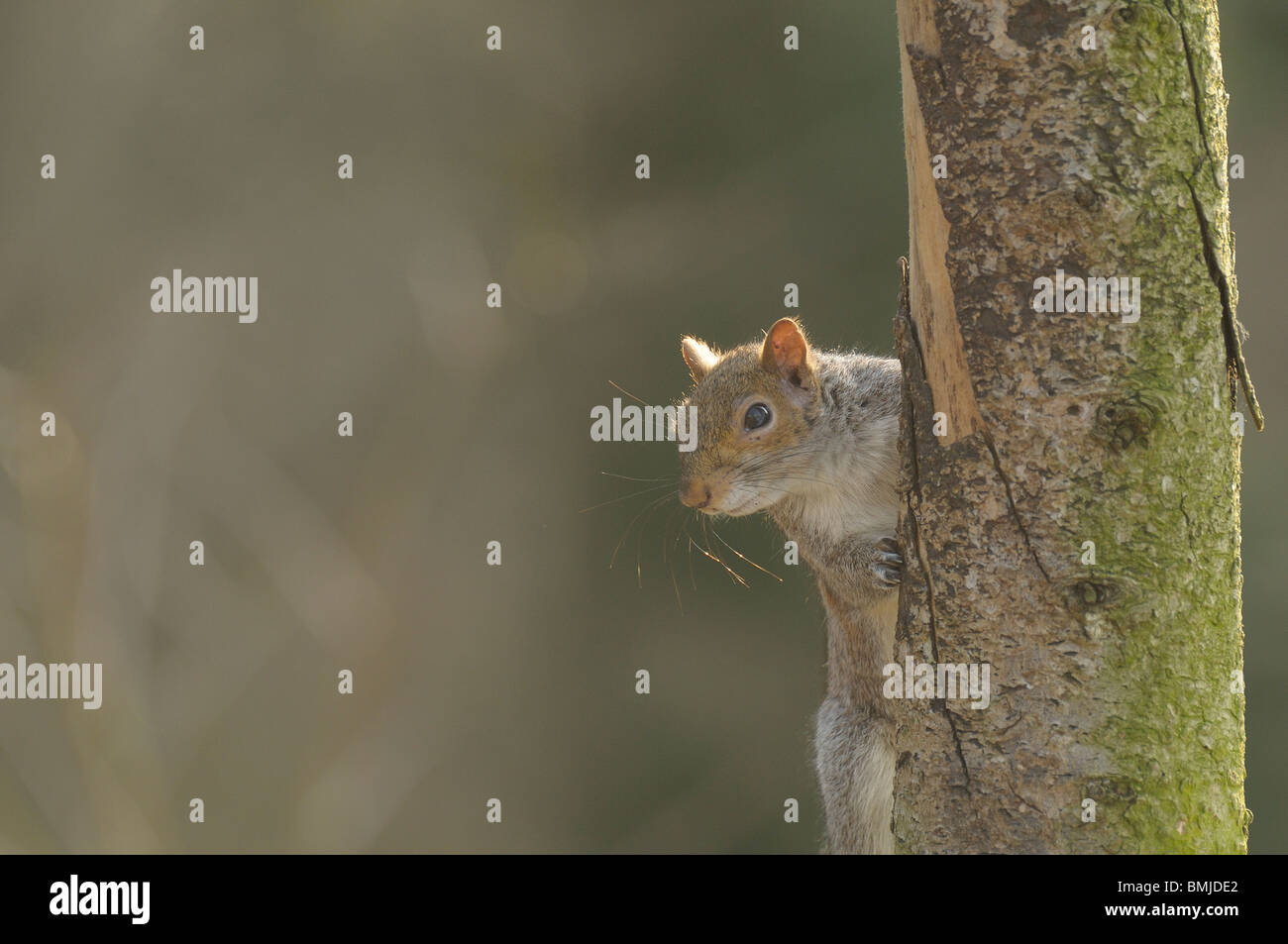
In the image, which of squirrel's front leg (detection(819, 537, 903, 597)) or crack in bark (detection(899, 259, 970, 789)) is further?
squirrel's front leg (detection(819, 537, 903, 597))

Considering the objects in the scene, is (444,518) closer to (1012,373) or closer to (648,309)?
(648,309)

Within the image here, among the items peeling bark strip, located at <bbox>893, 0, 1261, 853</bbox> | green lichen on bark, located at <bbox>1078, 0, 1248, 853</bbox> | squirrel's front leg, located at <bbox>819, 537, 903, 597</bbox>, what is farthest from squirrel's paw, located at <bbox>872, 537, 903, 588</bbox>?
green lichen on bark, located at <bbox>1078, 0, 1248, 853</bbox>

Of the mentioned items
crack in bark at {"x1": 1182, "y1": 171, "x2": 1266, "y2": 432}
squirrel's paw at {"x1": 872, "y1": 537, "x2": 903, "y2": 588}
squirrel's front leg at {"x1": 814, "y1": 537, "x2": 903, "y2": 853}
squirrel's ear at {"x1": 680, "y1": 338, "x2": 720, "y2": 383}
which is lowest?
squirrel's front leg at {"x1": 814, "y1": 537, "x2": 903, "y2": 853}

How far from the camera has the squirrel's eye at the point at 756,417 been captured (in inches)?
189

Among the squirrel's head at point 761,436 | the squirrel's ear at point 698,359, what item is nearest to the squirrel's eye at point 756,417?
the squirrel's head at point 761,436

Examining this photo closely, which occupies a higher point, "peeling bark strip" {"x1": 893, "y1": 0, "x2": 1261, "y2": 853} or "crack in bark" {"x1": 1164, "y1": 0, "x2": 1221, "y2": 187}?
"crack in bark" {"x1": 1164, "y1": 0, "x2": 1221, "y2": 187}

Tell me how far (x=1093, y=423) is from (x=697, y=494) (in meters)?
1.85

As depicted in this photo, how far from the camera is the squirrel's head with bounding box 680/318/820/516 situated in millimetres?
4727

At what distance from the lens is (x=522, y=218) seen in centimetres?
1139

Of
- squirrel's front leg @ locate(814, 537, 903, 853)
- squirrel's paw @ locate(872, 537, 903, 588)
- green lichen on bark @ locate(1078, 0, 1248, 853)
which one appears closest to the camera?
green lichen on bark @ locate(1078, 0, 1248, 853)

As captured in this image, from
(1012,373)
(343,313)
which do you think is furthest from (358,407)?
(1012,373)

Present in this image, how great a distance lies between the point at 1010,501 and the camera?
3.19 metres

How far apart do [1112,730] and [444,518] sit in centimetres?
856

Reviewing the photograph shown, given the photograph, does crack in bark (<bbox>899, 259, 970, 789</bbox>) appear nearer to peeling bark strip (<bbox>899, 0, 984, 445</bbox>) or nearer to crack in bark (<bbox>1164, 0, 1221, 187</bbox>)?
peeling bark strip (<bbox>899, 0, 984, 445</bbox>)
